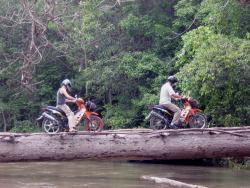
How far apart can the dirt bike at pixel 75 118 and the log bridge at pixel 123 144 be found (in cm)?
330

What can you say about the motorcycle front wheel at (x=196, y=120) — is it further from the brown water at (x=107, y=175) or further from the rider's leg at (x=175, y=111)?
the brown water at (x=107, y=175)

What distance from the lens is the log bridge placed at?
11.6 metres

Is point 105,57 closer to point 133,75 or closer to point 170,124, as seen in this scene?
point 133,75

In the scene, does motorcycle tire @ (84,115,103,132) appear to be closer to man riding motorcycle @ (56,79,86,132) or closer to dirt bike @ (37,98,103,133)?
dirt bike @ (37,98,103,133)

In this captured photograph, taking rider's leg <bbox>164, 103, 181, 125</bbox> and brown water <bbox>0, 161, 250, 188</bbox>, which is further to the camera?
rider's leg <bbox>164, 103, 181, 125</bbox>

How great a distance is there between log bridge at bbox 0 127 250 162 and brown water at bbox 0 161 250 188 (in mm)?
1660

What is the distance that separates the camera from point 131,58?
23516 mm

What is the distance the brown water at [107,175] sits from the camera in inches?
542

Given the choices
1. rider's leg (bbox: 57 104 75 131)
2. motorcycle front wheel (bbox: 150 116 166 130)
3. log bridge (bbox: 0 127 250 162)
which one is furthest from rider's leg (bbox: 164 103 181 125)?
log bridge (bbox: 0 127 250 162)

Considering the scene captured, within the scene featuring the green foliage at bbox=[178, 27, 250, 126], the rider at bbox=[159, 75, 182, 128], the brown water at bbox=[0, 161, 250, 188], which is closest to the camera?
the brown water at bbox=[0, 161, 250, 188]

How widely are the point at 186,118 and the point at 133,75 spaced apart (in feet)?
26.0

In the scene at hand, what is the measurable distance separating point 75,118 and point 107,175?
6.30ft

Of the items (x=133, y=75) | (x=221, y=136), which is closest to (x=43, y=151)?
(x=221, y=136)

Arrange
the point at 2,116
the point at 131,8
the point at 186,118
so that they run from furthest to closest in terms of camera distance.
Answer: the point at 2,116 → the point at 131,8 → the point at 186,118
